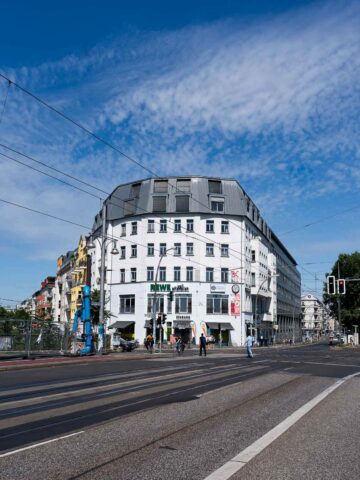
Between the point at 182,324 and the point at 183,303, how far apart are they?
254 centimetres

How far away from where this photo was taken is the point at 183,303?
2562 inches

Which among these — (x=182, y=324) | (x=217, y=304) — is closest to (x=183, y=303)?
(x=182, y=324)

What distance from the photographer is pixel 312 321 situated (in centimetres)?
19962

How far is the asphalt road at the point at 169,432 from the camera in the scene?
19.4 feet

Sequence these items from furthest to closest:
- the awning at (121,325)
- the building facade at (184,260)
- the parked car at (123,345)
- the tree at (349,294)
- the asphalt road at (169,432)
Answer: the tree at (349,294)
the awning at (121,325)
the building facade at (184,260)
the parked car at (123,345)
the asphalt road at (169,432)

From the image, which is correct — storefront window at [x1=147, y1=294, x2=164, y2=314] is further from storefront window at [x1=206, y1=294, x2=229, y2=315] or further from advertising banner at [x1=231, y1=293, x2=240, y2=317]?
advertising banner at [x1=231, y1=293, x2=240, y2=317]

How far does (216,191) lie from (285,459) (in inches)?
2458

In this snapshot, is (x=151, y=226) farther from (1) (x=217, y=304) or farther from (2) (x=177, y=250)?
(1) (x=217, y=304)

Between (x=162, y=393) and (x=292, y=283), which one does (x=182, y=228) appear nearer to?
(x=162, y=393)

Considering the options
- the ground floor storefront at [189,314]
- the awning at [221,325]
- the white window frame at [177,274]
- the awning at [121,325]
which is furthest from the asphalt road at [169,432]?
the awning at [121,325]

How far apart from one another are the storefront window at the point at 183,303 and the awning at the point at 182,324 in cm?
123

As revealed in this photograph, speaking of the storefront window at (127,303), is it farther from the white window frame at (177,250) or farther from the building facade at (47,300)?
the building facade at (47,300)

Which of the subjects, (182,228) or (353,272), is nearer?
(182,228)

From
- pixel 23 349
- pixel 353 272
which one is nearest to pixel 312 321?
pixel 353 272
